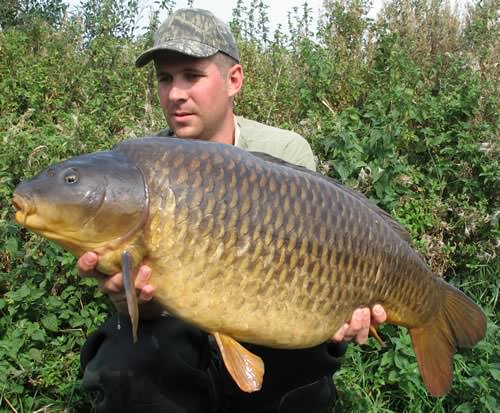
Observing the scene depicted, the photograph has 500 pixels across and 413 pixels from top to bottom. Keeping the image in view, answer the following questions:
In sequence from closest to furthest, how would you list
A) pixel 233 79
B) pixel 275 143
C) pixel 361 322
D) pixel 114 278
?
pixel 114 278
pixel 361 322
pixel 233 79
pixel 275 143

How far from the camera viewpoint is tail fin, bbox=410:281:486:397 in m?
2.07

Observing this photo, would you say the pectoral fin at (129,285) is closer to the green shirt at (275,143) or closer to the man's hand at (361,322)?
the man's hand at (361,322)

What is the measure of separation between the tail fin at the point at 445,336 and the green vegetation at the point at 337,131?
0.46 m

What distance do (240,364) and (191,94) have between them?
108 cm

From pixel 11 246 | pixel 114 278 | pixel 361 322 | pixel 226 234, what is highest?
pixel 226 234

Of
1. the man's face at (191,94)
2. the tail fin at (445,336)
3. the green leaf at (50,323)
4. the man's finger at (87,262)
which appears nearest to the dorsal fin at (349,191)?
the tail fin at (445,336)

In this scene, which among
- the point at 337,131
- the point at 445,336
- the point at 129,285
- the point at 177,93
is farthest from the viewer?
the point at 337,131

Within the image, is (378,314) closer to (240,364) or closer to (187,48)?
(240,364)

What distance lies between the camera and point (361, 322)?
1890mm

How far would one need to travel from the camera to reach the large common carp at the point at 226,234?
5.08ft

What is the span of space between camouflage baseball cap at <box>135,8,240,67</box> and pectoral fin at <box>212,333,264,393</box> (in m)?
1.13

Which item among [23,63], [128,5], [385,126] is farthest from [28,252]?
[128,5]

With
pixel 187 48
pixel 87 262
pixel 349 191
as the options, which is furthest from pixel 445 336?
pixel 187 48

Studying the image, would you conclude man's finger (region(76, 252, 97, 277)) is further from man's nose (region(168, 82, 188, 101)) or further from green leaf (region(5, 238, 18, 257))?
green leaf (region(5, 238, 18, 257))
